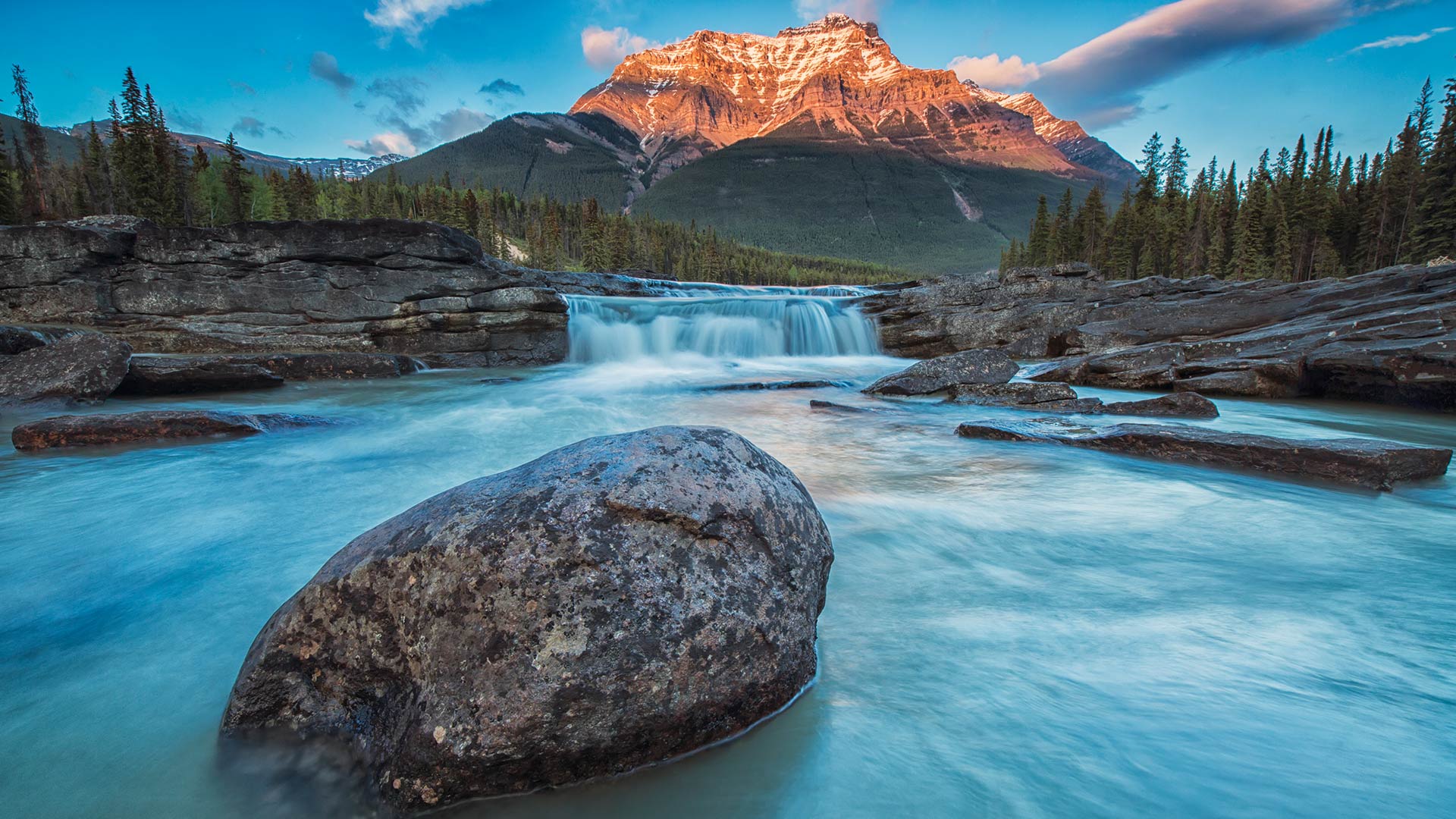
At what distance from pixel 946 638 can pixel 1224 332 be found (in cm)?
1728

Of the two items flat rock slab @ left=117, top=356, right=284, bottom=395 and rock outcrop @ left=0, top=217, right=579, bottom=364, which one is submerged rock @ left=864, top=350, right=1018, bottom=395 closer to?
rock outcrop @ left=0, top=217, right=579, bottom=364

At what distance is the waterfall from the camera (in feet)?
65.5

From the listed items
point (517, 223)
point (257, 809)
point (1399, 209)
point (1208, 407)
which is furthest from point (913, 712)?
point (517, 223)

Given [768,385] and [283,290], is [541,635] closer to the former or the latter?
[768,385]

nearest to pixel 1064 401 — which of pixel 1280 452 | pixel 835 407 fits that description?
pixel 835 407

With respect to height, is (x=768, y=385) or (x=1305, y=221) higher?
(x=1305, y=221)

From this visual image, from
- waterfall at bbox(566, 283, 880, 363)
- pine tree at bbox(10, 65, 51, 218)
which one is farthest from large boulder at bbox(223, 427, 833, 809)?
pine tree at bbox(10, 65, 51, 218)

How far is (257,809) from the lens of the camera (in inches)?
68.5

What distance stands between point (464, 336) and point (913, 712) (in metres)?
18.3

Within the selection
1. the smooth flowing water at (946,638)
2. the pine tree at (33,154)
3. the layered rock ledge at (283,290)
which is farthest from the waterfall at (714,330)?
the pine tree at (33,154)

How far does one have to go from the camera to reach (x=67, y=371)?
9.21 meters

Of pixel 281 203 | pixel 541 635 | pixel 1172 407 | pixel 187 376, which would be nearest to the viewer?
pixel 541 635

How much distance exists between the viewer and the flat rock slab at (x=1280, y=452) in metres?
5.29

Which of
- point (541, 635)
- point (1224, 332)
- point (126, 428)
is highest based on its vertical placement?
point (1224, 332)
